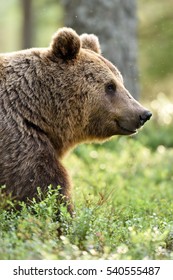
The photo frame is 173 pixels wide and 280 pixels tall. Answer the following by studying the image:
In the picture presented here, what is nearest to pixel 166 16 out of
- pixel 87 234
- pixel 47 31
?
pixel 47 31

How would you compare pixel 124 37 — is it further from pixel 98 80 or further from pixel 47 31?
pixel 47 31

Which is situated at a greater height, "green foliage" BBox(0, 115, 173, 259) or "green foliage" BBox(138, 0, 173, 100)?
"green foliage" BBox(0, 115, 173, 259)

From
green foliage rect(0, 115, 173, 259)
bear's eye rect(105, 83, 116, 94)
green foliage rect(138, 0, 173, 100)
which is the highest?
bear's eye rect(105, 83, 116, 94)

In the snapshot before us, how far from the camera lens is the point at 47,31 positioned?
28.1 meters

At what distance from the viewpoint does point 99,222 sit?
247 inches

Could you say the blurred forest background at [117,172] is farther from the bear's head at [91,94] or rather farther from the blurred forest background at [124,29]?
the bear's head at [91,94]

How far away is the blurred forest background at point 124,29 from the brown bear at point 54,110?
6.30m

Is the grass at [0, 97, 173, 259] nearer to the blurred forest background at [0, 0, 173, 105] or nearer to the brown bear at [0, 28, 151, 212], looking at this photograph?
the brown bear at [0, 28, 151, 212]

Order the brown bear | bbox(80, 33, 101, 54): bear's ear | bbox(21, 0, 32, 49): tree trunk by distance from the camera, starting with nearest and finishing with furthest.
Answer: the brown bear
bbox(80, 33, 101, 54): bear's ear
bbox(21, 0, 32, 49): tree trunk

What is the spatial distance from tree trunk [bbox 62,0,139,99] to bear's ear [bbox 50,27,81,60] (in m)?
6.65

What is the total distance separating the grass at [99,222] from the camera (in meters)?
5.45

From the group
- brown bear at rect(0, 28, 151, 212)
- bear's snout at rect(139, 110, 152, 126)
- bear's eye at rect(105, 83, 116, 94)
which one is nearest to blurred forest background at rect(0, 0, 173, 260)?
brown bear at rect(0, 28, 151, 212)

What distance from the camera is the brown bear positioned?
21.9 ft

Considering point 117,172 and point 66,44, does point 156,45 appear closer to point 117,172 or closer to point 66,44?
point 117,172
